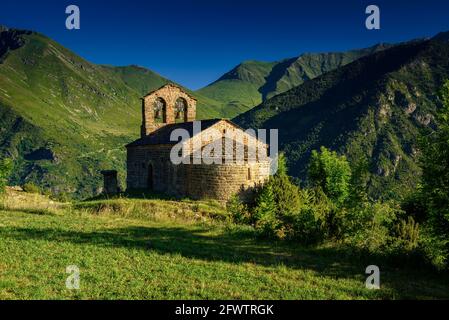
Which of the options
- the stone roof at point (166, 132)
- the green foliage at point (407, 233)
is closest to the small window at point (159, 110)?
the stone roof at point (166, 132)

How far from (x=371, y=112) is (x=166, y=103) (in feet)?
352

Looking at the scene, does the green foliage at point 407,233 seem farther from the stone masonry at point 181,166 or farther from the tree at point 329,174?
the tree at point 329,174

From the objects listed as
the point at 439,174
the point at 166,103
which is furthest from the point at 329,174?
the point at 439,174

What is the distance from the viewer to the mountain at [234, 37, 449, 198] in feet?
360

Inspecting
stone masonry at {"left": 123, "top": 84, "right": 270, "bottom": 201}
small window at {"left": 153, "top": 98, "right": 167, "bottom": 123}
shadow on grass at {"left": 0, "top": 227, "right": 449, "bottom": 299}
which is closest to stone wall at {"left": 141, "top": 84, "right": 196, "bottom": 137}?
stone masonry at {"left": 123, "top": 84, "right": 270, "bottom": 201}

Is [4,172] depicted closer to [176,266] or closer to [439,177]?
[176,266]

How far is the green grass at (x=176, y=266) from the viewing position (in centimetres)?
750

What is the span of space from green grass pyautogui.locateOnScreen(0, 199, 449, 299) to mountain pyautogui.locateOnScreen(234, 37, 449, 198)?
8567cm

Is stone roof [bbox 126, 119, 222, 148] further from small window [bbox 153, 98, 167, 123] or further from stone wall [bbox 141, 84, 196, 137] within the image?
small window [bbox 153, 98, 167, 123]

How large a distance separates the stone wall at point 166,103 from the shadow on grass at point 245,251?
2109 cm

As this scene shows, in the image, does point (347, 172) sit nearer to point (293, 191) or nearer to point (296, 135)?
point (293, 191)

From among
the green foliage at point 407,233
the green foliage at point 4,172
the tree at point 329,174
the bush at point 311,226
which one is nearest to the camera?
the green foliage at point 407,233
